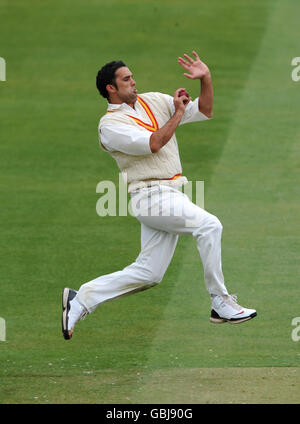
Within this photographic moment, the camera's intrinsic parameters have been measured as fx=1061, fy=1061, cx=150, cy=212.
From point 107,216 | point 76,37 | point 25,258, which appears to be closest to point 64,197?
point 107,216

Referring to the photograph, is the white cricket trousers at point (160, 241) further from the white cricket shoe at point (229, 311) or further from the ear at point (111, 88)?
the ear at point (111, 88)

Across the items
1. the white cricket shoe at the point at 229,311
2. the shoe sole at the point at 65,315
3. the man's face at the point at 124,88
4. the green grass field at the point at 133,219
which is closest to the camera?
the white cricket shoe at the point at 229,311

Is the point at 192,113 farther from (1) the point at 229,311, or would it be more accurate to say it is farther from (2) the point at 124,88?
(1) the point at 229,311

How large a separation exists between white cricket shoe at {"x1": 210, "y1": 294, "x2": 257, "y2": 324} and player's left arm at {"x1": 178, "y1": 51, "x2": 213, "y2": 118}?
1.68 metres

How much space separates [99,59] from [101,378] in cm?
1278

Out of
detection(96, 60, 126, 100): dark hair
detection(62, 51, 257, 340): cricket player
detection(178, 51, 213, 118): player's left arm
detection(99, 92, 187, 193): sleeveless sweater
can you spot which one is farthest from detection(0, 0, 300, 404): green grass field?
detection(96, 60, 126, 100): dark hair

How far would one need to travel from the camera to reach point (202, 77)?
9266 mm

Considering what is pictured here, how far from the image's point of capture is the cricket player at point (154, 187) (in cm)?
904

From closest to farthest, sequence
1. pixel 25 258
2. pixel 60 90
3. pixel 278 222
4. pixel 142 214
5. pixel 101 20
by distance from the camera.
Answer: pixel 142 214 → pixel 25 258 → pixel 278 222 → pixel 60 90 → pixel 101 20

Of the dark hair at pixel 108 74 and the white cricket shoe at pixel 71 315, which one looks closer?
the dark hair at pixel 108 74

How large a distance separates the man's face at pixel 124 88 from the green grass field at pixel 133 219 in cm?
254

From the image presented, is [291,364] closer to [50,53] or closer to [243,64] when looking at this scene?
[243,64]

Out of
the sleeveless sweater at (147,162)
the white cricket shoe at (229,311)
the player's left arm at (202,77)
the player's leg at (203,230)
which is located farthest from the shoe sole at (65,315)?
the player's left arm at (202,77)

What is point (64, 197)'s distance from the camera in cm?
1548
